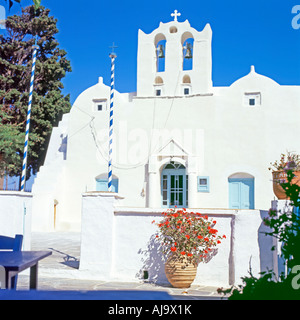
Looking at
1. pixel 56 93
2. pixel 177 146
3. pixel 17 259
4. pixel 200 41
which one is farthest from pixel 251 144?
pixel 17 259

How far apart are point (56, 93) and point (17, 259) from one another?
18.3m

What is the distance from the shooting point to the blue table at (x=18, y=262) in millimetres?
2906

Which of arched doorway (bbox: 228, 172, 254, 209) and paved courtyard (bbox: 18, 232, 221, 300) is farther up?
arched doorway (bbox: 228, 172, 254, 209)

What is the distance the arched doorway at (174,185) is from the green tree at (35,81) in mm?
6703

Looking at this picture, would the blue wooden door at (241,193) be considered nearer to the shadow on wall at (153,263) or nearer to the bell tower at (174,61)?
the bell tower at (174,61)

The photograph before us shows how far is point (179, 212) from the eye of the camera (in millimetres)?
6582

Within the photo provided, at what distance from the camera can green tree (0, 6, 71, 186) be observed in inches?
762

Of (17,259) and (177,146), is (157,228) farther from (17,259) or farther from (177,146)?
(177,146)

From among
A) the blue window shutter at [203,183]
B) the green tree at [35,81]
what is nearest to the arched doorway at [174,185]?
the blue window shutter at [203,183]

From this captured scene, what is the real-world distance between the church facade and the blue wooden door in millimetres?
35

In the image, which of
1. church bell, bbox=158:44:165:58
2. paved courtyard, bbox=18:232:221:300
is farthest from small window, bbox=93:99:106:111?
paved courtyard, bbox=18:232:221:300

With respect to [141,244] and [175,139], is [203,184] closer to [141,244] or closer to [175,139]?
[175,139]

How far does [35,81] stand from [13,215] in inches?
568

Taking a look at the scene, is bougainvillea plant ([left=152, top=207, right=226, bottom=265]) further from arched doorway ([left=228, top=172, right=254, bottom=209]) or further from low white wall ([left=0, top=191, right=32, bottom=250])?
arched doorway ([left=228, top=172, right=254, bottom=209])
